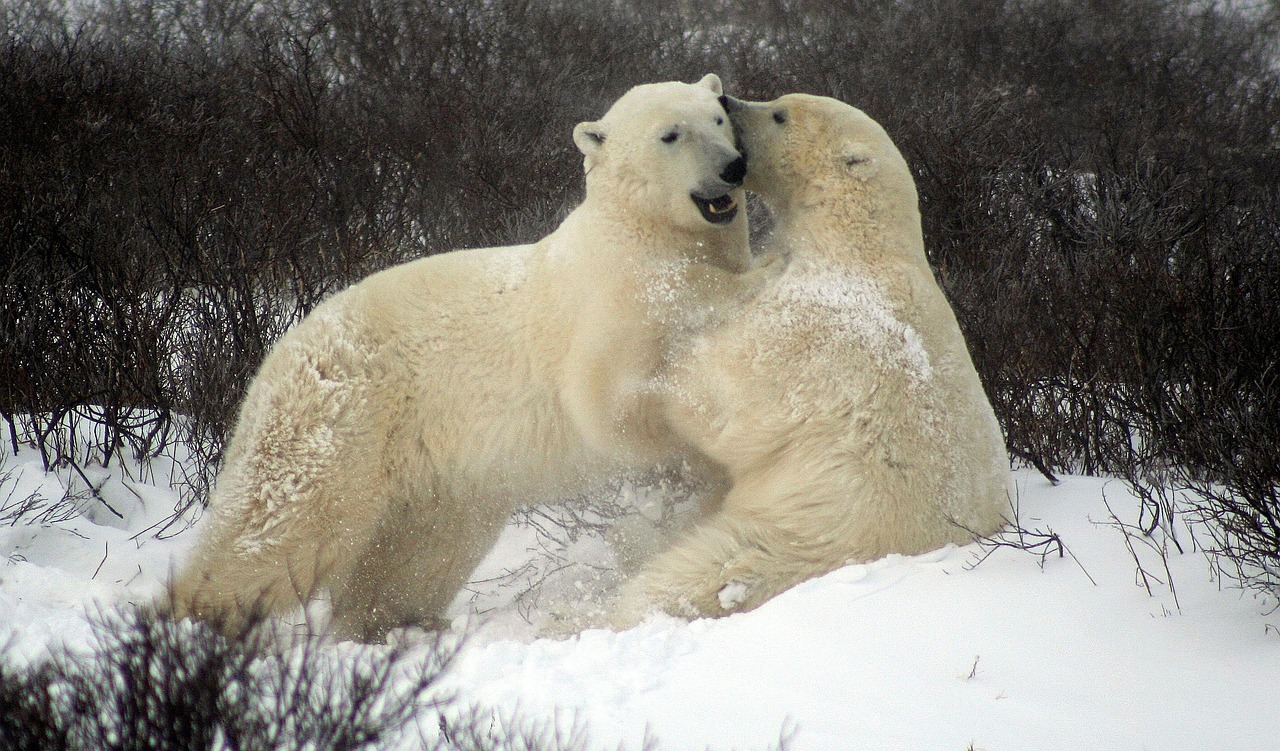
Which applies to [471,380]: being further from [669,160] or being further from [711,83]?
[711,83]

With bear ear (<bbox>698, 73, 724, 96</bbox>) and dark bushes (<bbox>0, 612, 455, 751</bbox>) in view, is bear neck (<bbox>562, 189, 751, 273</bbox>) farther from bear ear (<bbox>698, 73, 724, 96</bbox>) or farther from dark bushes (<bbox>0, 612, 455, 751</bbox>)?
dark bushes (<bbox>0, 612, 455, 751</bbox>)

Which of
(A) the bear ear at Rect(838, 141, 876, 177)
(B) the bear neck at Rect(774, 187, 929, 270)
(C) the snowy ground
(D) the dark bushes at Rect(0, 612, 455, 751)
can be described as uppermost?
(A) the bear ear at Rect(838, 141, 876, 177)

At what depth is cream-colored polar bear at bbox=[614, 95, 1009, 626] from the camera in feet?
8.41

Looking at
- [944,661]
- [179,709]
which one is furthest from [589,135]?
[179,709]

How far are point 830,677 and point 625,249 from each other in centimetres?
127

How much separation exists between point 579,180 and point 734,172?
4.59 meters

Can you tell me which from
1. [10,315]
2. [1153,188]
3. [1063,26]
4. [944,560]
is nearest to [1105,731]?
[944,560]

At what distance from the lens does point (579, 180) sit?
23.8 ft

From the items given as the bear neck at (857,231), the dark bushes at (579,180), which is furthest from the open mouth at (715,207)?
the dark bushes at (579,180)

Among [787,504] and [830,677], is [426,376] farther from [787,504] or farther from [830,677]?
[830,677]

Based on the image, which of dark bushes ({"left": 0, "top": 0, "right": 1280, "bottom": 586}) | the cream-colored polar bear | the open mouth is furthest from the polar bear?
dark bushes ({"left": 0, "top": 0, "right": 1280, "bottom": 586})

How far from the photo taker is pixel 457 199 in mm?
7191

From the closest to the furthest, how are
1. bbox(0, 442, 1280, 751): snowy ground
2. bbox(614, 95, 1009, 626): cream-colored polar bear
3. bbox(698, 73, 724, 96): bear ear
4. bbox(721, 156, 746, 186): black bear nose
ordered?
bbox(0, 442, 1280, 751): snowy ground → bbox(614, 95, 1009, 626): cream-colored polar bear → bbox(721, 156, 746, 186): black bear nose → bbox(698, 73, 724, 96): bear ear

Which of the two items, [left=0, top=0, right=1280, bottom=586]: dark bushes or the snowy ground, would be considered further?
[left=0, top=0, right=1280, bottom=586]: dark bushes
